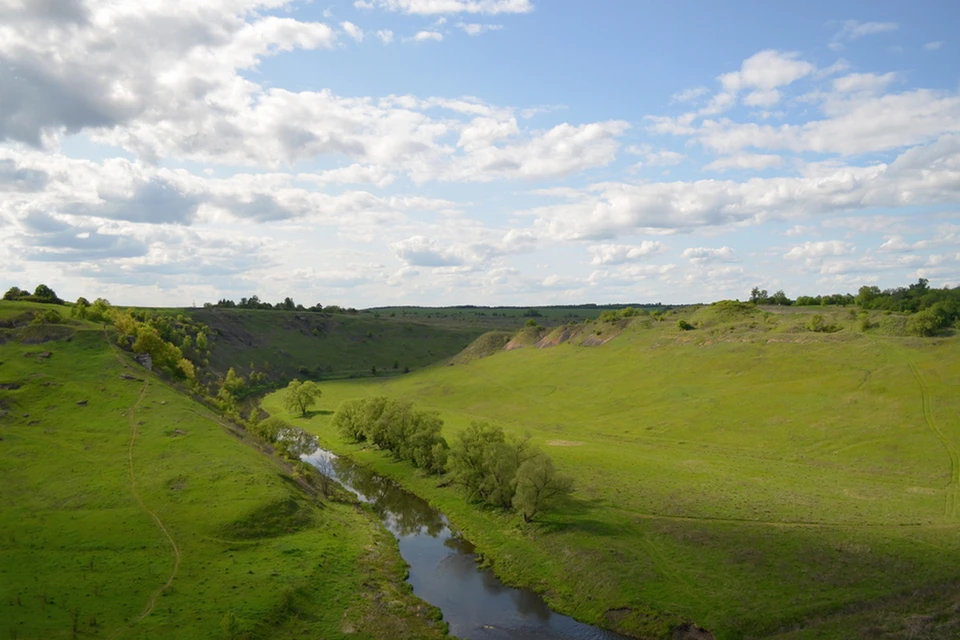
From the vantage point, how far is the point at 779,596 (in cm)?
4222

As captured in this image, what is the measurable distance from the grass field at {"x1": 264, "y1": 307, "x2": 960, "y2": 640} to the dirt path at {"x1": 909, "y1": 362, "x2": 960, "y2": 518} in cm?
31

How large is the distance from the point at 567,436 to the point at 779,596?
185 feet

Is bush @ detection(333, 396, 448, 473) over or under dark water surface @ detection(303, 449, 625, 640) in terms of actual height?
over

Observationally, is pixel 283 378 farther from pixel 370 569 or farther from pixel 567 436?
pixel 370 569

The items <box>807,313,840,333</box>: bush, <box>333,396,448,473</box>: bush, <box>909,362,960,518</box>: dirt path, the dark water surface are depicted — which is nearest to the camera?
the dark water surface

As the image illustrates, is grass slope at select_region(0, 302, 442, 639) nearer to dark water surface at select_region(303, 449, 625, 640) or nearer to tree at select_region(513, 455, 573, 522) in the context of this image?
dark water surface at select_region(303, 449, 625, 640)

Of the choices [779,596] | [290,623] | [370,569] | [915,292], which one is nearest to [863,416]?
[779,596]

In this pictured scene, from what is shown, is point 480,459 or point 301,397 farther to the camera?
point 301,397

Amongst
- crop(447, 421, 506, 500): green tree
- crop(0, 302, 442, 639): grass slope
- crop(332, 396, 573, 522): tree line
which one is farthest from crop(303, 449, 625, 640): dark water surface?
crop(332, 396, 573, 522): tree line

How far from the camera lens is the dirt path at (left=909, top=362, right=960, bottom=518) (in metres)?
57.3

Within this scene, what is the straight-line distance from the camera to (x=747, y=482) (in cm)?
6781

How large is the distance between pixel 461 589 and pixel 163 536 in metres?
25.2

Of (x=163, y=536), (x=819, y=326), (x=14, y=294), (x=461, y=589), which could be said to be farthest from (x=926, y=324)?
(x=14, y=294)

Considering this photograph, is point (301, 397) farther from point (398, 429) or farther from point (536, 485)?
point (536, 485)
